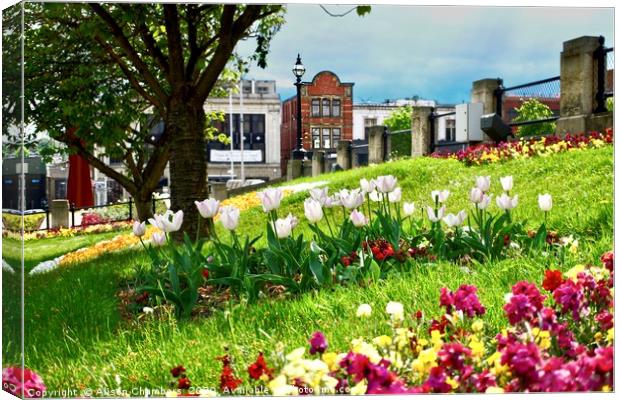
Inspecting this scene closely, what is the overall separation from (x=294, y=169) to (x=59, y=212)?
1.48m

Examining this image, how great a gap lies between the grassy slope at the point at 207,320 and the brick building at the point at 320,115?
954 mm

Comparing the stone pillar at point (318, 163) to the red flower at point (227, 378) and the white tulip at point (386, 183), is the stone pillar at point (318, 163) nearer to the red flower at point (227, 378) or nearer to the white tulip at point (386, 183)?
the white tulip at point (386, 183)

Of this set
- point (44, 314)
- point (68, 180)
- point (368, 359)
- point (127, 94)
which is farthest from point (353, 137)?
point (127, 94)

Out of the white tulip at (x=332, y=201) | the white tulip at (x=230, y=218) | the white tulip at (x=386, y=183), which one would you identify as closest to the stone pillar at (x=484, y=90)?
the white tulip at (x=386, y=183)

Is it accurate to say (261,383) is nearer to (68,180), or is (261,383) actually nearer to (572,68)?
(68,180)

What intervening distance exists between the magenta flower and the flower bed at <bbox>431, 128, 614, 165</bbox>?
448 cm

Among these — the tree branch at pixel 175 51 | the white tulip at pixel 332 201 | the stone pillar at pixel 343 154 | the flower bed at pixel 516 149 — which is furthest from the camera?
the flower bed at pixel 516 149

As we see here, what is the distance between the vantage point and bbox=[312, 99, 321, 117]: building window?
4.16 m

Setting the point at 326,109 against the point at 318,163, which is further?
the point at 318,163

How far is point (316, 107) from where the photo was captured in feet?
14.2

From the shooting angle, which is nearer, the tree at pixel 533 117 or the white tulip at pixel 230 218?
the white tulip at pixel 230 218

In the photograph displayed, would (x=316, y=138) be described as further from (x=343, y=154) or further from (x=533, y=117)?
(x=533, y=117)

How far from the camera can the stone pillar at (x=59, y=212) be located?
371 centimetres

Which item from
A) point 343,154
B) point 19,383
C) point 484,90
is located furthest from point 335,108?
point 19,383
